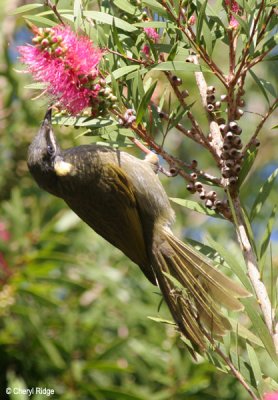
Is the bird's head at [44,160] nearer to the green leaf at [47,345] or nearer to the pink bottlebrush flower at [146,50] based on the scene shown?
the green leaf at [47,345]

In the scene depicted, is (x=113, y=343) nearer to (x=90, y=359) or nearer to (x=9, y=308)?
(x=90, y=359)

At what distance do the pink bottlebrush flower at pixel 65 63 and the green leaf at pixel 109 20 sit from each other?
93mm

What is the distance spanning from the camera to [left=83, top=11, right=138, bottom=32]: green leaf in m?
2.31

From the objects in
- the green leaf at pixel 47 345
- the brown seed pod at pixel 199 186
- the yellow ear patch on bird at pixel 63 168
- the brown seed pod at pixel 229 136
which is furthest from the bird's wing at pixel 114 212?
the brown seed pod at pixel 229 136

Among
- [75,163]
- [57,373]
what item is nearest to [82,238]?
[57,373]

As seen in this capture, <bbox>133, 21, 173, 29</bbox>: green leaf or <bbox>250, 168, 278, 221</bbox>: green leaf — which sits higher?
<bbox>133, 21, 173, 29</bbox>: green leaf

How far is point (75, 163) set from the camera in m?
3.35

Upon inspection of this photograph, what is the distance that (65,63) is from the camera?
239 cm

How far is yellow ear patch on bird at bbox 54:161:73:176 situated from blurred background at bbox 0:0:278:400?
1.71 ft

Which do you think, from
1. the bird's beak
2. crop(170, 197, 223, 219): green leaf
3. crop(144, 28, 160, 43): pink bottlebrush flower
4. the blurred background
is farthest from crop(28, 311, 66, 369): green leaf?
crop(144, 28, 160, 43): pink bottlebrush flower

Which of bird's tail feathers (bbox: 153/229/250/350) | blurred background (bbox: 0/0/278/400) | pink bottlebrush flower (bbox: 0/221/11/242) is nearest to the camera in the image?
bird's tail feathers (bbox: 153/229/250/350)

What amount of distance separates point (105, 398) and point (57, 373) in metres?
0.37

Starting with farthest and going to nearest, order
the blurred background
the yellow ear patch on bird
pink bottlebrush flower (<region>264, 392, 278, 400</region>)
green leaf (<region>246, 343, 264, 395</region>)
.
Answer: the blurred background < the yellow ear patch on bird < green leaf (<region>246, 343, 264, 395</region>) < pink bottlebrush flower (<region>264, 392, 278, 400</region>)

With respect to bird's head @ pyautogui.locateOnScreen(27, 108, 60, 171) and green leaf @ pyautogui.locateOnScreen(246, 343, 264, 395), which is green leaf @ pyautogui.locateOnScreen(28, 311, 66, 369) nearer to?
bird's head @ pyautogui.locateOnScreen(27, 108, 60, 171)
